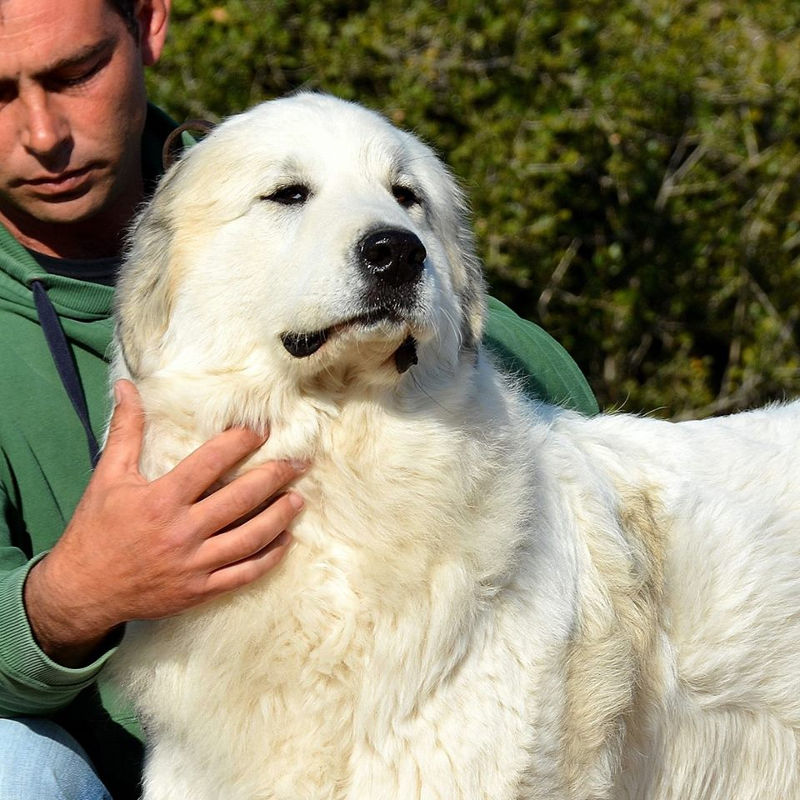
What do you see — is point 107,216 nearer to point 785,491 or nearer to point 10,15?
point 10,15

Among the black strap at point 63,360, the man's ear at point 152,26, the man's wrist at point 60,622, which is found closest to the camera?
the man's wrist at point 60,622

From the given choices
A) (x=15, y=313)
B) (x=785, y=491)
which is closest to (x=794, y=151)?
(x=785, y=491)

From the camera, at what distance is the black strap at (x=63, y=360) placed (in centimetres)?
263

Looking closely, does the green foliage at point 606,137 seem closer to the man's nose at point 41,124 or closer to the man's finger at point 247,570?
the man's nose at point 41,124

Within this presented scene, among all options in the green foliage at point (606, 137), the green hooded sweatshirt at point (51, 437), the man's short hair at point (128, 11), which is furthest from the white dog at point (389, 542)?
the green foliage at point (606, 137)

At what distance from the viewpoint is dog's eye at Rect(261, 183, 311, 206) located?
2.32 meters

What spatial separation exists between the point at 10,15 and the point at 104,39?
22 cm

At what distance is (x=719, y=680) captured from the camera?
2.56 meters

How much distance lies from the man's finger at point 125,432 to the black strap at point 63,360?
0.35 m

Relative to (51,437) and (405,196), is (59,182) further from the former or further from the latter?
(405,196)

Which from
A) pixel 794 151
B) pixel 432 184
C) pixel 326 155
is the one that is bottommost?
pixel 794 151

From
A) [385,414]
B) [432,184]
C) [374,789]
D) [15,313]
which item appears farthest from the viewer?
[15,313]

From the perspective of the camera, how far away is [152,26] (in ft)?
10.5

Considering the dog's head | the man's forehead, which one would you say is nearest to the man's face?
the man's forehead
